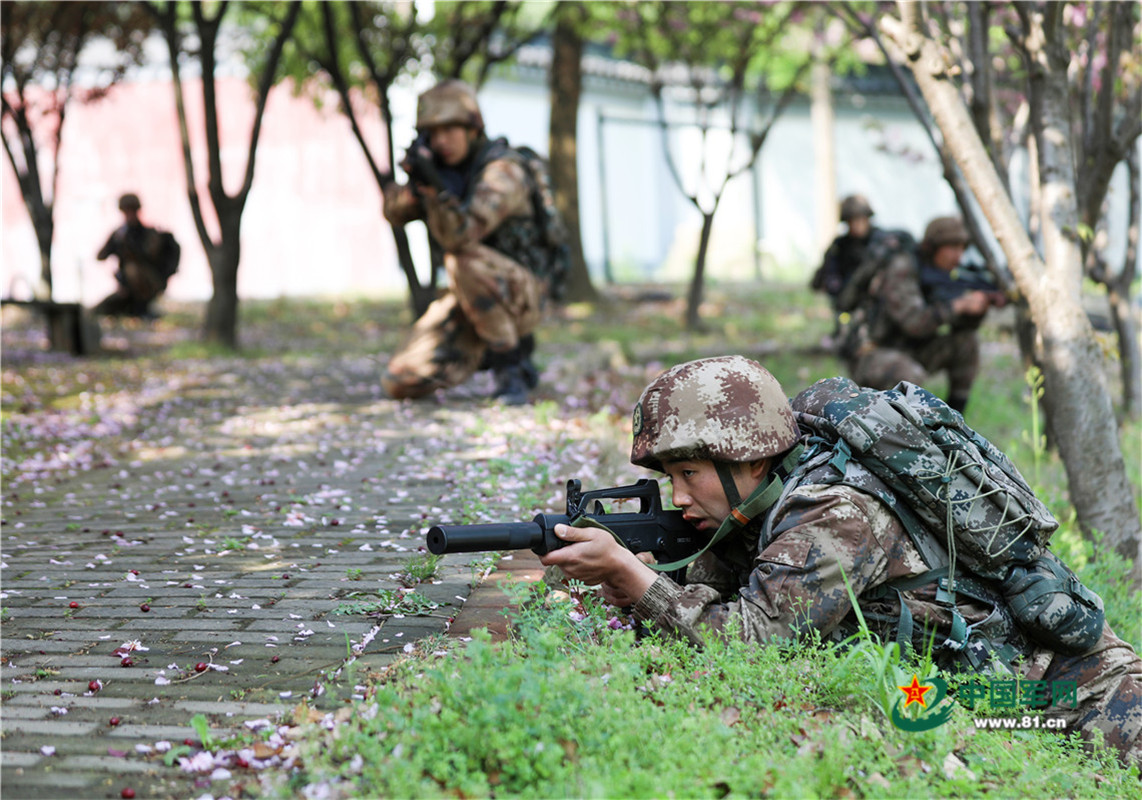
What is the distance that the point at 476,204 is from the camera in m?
7.84

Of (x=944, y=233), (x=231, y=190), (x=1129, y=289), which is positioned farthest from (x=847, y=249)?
(x=231, y=190)

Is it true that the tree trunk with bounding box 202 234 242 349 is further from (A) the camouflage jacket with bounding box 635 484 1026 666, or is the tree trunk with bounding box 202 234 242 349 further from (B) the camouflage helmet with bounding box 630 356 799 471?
(A) the camouflage jacket with bounding box 635 484 1026 666

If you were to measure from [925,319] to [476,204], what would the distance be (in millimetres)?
3841

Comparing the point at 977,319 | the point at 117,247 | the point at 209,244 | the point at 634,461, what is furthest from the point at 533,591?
the point at 117,247

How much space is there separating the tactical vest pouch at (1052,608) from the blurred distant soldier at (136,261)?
13096mm

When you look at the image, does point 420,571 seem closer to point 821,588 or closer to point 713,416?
point 713,416

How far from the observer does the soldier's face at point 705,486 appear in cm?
337

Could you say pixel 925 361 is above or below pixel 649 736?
above

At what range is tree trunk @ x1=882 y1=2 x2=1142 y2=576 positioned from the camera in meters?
5.31

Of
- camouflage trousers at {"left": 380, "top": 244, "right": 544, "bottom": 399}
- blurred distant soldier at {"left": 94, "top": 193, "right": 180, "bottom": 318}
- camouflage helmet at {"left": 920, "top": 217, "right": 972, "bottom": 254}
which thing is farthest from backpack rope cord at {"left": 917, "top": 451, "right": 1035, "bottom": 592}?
blurred distant soldier at {"left": 94, "top": 193, "right": 180, "bottom": 318}

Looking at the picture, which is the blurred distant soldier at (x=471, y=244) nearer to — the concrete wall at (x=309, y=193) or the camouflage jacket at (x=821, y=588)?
the camouflage jacket at (x=821, y=588)

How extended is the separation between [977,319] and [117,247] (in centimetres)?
1088

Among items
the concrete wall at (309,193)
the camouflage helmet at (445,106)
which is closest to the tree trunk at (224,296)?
the camouflage helmet at (445,106)

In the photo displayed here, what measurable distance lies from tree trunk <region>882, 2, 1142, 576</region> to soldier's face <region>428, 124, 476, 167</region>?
139 inches
